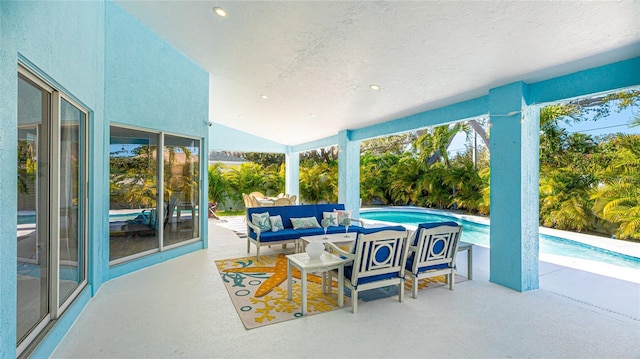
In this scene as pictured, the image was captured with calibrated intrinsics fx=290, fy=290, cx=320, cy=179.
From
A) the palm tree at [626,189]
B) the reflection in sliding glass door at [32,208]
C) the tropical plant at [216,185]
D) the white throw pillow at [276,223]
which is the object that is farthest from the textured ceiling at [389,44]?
the tropical plant at [216,185]

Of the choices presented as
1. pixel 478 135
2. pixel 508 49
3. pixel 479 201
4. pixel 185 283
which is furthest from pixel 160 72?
pixel 478 135

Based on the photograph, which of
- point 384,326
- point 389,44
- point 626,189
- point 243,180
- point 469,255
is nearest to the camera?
point 384,326

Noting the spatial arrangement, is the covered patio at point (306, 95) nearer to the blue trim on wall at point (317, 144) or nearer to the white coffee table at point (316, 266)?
the white coffee table at point (316, 266)

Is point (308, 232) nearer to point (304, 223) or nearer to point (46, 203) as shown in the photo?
point (304, 223)

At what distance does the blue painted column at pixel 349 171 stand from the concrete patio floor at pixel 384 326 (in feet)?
15.9

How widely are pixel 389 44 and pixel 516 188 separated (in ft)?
9.54

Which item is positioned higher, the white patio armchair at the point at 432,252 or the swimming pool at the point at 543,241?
the white patio armchair at the point at 432,252

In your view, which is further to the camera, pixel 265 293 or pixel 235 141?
pixel 235 141

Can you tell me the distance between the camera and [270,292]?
426 cm

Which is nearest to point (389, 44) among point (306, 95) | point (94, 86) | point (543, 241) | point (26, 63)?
point (306, 95)

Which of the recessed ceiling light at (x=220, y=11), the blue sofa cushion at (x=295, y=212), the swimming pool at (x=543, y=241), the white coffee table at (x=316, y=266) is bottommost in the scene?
the swimming pool at (x=543, y=241)

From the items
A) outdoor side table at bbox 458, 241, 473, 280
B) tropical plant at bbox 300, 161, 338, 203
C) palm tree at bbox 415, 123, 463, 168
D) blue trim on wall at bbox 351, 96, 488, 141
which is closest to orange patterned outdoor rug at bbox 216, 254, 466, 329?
outdoor side table at bbox 458, 241, 473, 280

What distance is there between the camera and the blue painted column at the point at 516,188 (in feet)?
14.4

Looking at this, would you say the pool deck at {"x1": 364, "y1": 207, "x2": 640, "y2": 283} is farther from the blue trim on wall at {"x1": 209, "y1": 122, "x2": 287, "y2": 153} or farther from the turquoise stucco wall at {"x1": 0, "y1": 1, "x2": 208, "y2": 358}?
the blue trim on wall at {"x1": 209, "y1": 122, "x2": 287, "y2": 153}
